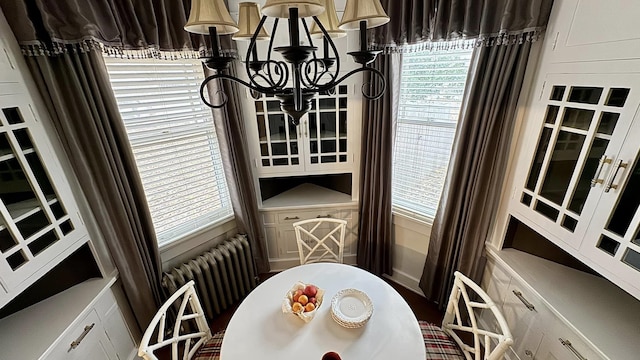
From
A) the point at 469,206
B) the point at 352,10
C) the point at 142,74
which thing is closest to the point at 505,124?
the point at 469,206

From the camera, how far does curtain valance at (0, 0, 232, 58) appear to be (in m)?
1.21

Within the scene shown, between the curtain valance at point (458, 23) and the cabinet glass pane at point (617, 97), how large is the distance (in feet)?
1.49

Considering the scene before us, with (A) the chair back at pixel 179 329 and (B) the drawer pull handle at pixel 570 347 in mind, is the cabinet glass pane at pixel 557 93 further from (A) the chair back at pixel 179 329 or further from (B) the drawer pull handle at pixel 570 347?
(A) the chair back at pixel 179 329

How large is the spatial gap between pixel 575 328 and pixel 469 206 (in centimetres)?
79

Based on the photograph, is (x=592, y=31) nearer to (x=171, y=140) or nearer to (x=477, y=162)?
(x=477, y=162)

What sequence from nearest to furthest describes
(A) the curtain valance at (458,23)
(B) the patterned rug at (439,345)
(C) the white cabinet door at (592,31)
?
(C) the white cabinet door at (592,31) → (A) the curtain valance at (458,23) → (B) the patterned rug at (439,345)

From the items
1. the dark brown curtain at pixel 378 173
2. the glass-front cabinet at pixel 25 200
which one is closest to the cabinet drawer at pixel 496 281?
the dark brown curtain at pixel 378 173

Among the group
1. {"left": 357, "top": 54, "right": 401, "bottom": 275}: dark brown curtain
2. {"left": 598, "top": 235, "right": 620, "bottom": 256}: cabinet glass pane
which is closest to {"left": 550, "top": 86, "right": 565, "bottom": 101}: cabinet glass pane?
{"left": 598, "top": 235, "right": 620, "bottom": 256}: cabinet glass pane

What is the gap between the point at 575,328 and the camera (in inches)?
50.7

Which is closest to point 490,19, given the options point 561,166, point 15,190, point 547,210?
point 561,166

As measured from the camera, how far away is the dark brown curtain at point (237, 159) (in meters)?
1.96

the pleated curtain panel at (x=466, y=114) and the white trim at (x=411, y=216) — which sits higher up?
the pleated curtain panel at (x=466, y=114)

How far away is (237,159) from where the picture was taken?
2152mm

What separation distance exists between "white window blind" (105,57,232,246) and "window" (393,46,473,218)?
1.53 metres
